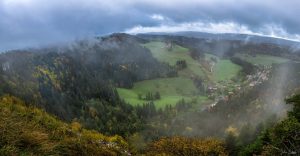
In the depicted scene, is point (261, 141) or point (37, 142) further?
point (261, 141)

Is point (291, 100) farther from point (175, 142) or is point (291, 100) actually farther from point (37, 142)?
point (175, 142)

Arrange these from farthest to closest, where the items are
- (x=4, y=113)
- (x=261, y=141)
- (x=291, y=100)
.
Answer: (x=261, y=141) → (x=291, y=100) → (x=4, y=113)

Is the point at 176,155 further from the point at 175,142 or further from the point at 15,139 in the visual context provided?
the point at 15,139

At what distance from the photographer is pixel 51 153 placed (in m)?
18.6

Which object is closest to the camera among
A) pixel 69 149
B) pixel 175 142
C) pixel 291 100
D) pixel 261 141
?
pixel 69 149

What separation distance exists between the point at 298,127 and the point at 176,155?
225ft

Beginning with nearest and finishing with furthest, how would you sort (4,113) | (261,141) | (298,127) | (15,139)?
(15,139) → (4,113) → (298,127) → (261,141)

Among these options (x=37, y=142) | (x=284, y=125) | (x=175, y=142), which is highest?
(x=37, y=142)

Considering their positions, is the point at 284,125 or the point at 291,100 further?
the point at 291,100

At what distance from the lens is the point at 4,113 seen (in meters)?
20.0

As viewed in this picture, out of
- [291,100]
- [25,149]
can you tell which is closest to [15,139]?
[25,149]

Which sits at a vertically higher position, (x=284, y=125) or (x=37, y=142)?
(x=37, y=142)

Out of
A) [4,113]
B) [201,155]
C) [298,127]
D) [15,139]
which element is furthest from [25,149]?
[201,155]

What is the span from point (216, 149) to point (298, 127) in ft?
243
